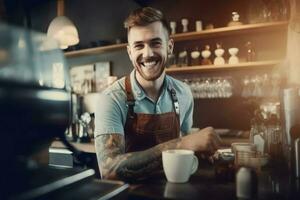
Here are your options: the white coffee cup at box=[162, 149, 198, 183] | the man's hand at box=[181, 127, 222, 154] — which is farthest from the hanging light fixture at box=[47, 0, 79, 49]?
the white coffee cup at box=[162, 149, 198, 183]

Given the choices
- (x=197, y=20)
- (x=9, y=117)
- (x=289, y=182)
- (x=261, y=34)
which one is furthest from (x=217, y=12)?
(x=9, y=117)

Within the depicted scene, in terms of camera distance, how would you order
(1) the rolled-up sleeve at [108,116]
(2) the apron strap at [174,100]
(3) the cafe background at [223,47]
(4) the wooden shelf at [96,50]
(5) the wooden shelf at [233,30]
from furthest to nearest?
1. (4) the wooden shelf at [96,50]
2. (3) the cafe background at [223,47]
3. (5) the wooden shelf at [233,30]
4. (2) the apron strap at [174,100]
5. (1) the rolled-up sleeve at [108,116]

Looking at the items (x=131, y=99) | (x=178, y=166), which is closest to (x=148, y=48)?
(x=131, y=99)

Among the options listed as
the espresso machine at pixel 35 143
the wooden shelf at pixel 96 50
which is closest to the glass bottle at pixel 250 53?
the wooden shelf at pixel 96 50

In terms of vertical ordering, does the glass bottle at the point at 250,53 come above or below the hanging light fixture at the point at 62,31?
below

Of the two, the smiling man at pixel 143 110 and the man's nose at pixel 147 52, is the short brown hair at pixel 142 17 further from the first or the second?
the man's nose at pixel 147 52

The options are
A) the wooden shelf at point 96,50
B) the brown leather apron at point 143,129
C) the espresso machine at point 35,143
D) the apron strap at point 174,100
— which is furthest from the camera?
the wooden shelf at point 96,50

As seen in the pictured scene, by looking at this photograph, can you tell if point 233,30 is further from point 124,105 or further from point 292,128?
point 292,128

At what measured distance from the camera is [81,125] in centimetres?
395

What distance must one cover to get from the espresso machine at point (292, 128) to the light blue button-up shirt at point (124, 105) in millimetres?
720

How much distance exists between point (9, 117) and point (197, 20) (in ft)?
11.7

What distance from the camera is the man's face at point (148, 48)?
182cm

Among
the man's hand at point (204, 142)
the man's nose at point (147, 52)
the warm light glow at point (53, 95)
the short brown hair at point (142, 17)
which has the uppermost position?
the short brown hair at point (142, 17)

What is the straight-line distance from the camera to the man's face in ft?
5.96
